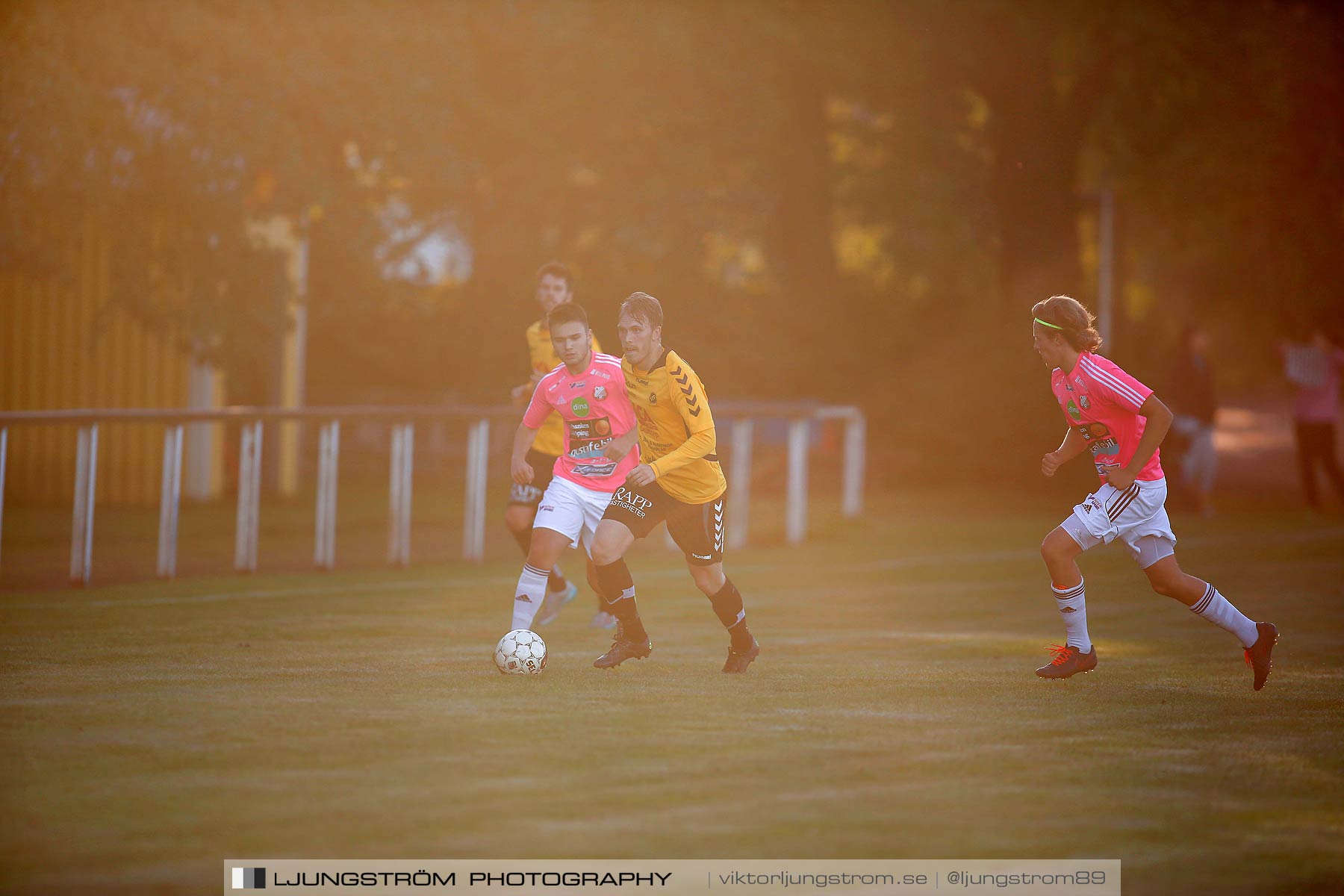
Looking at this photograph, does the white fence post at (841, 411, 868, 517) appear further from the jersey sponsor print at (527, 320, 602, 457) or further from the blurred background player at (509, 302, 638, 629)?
the blurred background player at (509, 302, 638, 629)

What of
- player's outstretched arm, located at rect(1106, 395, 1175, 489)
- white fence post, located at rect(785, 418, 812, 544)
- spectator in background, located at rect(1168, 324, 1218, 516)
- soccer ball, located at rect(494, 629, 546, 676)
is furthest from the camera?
spectator in background, located at rect(1168, 324, 1218, 516)

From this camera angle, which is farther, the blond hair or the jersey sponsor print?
the jersey sponsor print

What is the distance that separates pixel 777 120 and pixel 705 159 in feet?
4.55

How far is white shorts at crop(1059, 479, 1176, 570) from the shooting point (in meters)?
8.20

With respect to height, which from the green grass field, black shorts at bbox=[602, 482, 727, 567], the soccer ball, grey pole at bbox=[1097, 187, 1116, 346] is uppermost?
grey pole at bbox=[1097, 187, 1116, 346]

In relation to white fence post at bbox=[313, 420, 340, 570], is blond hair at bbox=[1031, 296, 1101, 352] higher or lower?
higher

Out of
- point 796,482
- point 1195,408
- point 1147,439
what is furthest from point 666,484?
point 1195,408

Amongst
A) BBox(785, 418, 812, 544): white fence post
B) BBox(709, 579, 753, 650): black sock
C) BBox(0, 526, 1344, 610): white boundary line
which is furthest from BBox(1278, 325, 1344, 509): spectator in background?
BBox(709, 579, 753, 650): black sock

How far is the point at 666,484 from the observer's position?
8.38 m

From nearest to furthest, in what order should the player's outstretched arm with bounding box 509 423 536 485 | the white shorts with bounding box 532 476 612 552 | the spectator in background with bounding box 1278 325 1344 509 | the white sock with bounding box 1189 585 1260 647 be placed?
the white sock with bounding box 1189 585 1260 647
the white shorts with bounding box 532 476 612 552
the player's outstretched arm with bounding box 509 423 536 485
the spectator in background with bounding box 1278 325 1344 509

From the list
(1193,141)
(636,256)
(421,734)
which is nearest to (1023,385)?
(1193,141)

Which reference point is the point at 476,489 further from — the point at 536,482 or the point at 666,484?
the point at 666,484

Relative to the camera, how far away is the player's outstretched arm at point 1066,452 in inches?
328

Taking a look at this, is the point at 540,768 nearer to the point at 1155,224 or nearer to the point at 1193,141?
the point at 1193,141
